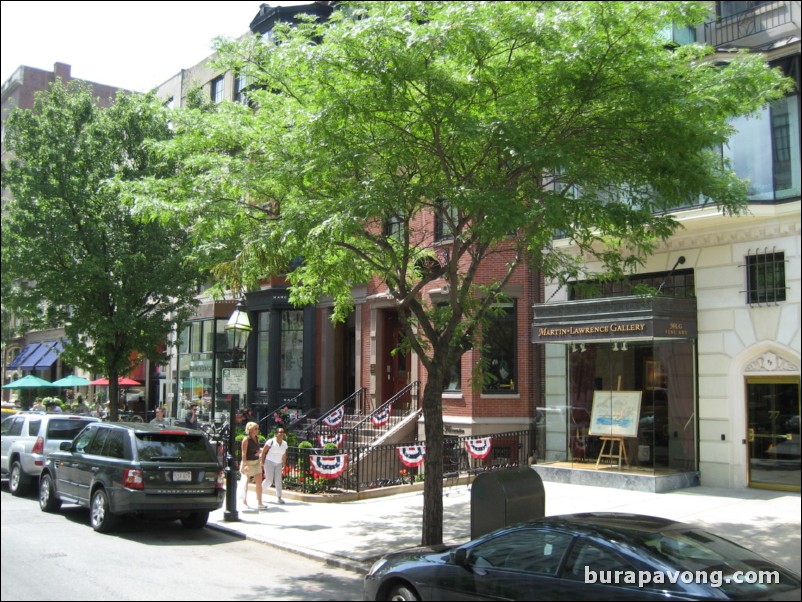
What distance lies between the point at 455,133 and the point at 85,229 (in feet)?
44.9

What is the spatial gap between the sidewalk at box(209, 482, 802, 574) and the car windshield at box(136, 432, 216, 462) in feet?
4.89

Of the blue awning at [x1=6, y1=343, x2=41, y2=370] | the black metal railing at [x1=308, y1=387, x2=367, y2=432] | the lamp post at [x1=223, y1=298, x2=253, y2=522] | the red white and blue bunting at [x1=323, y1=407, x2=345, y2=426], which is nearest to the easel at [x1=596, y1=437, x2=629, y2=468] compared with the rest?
the lamp post at [x1=223, y1=298, x2=253, y2=522]

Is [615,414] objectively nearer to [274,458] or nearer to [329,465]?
[329,465]

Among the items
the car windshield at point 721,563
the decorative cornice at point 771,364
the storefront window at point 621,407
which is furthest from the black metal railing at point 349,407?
the car windshield at point 721,563

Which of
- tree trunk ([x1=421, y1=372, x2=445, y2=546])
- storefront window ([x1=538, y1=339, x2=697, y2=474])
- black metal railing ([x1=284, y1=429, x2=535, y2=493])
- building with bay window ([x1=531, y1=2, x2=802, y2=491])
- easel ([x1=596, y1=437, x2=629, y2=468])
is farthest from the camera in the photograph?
black metal railing ([x1=284, y1=429, x2=535, y2=493])

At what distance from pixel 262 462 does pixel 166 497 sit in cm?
366

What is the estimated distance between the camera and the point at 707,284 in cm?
1542

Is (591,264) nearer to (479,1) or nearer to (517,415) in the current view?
(517,415)

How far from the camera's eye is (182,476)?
11641 millimetres

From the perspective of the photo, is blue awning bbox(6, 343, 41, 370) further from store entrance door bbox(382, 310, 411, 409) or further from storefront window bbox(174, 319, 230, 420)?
store entrance door bbox(382, 310, 411, 409)

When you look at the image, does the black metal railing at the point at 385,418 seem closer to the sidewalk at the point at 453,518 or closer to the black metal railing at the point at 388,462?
the black metal railing at the point at 388,462

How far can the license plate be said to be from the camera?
11.6 meters

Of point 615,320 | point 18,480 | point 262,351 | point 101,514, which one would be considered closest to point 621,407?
point 615,320

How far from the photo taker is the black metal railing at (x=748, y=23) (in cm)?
1484
